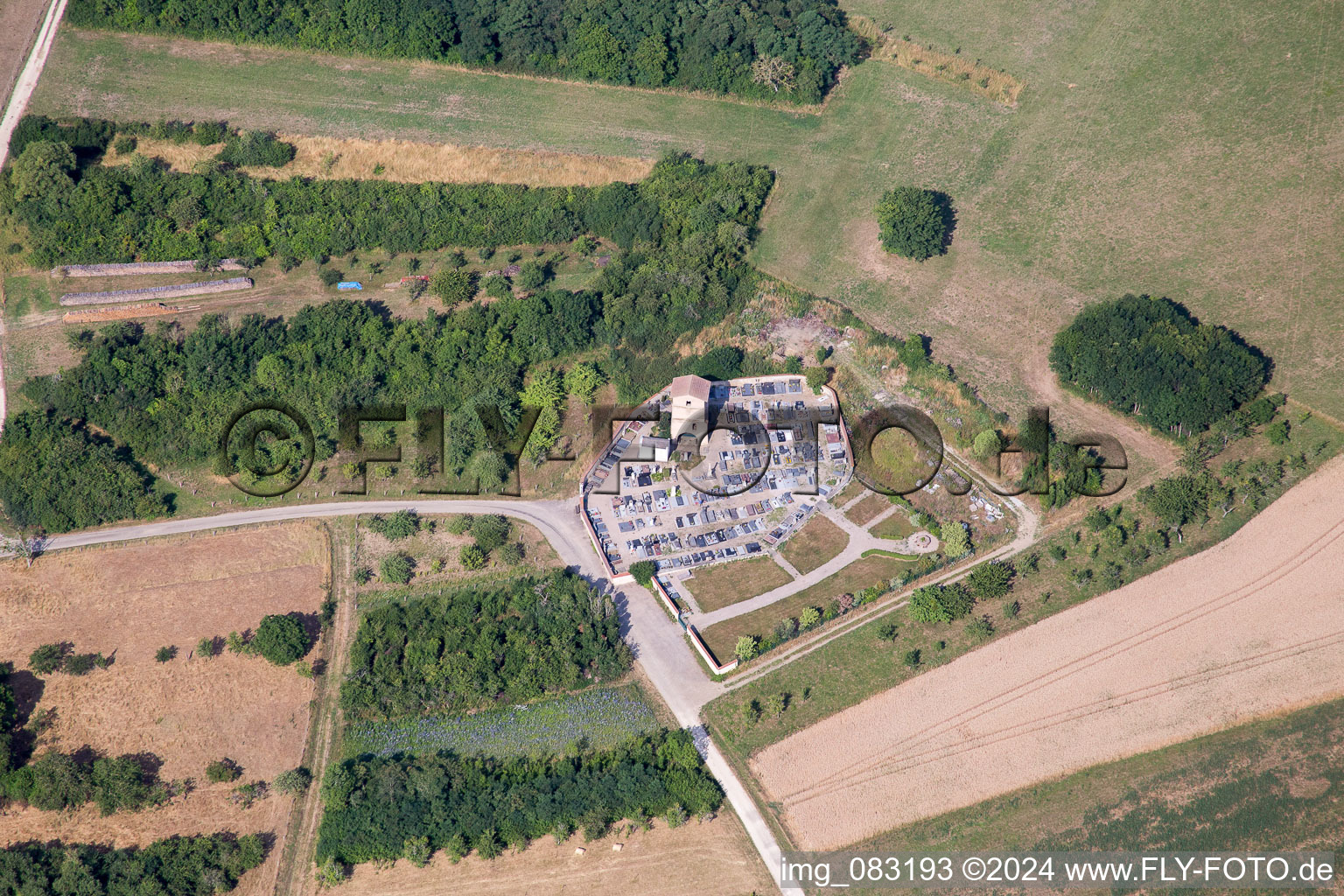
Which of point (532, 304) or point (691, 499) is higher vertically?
point (532, 304)

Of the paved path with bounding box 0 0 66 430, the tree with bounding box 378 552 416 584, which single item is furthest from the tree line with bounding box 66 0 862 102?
the tree with bounding box 378 552 416 584

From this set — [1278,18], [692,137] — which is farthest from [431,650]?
[1278,18]

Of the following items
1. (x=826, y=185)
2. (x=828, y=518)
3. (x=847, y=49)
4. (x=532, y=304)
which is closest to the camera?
(x=828, y=518)

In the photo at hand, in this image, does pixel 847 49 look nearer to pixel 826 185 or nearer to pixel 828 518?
pixel 826 185

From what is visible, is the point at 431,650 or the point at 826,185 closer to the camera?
the point at 431,650

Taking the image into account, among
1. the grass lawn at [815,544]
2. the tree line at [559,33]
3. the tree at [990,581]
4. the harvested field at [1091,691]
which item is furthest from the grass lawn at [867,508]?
the tree line at [559,33]

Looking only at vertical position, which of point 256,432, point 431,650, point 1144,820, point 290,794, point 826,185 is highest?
point 826,185

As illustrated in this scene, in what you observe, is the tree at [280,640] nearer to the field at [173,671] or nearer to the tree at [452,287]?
the field at [173,671]
